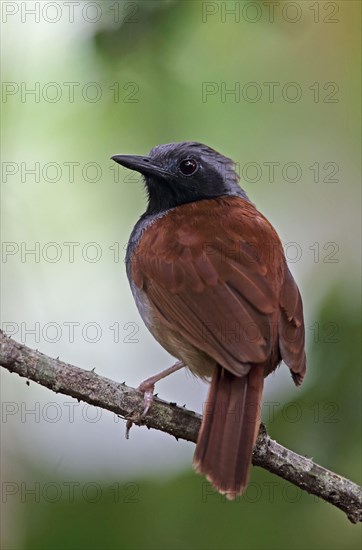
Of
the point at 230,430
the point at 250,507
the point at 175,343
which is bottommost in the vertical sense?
the point at 250,507

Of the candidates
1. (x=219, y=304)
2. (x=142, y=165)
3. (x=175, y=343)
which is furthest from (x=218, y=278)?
(x=142, y=165)

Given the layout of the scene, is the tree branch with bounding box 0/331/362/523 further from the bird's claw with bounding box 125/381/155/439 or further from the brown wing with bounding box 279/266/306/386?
the brown wing with bounding box 279/266/306/386

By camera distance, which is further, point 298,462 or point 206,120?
point 206,120

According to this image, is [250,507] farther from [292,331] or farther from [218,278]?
[218,278]

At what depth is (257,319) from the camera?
393 centimetres

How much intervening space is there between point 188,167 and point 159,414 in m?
1.70

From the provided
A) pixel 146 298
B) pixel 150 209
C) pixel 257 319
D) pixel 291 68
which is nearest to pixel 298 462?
pixel 257 319

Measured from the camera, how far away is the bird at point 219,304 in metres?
3.68

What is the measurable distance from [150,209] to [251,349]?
5.12 feet

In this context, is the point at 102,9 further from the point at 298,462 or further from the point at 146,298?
the point at 298,462

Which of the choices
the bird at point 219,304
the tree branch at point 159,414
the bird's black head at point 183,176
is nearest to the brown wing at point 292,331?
the bird at point 219,304

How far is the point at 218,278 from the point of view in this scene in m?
4.06

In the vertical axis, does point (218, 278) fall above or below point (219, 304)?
above

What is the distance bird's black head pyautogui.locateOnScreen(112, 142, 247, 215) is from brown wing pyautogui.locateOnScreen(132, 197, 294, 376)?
350 mm
